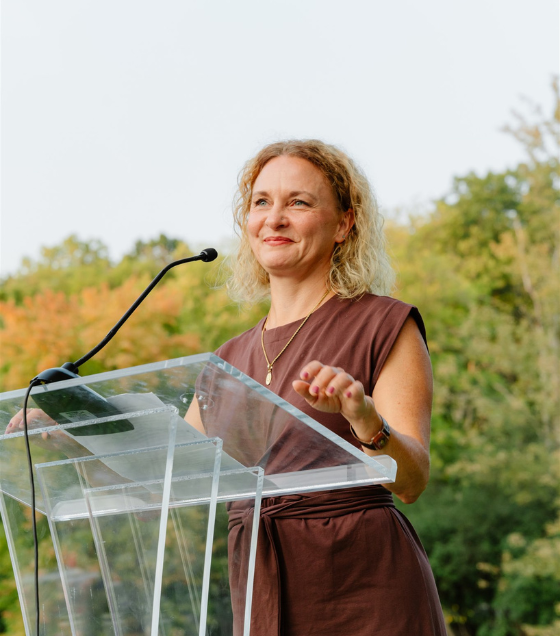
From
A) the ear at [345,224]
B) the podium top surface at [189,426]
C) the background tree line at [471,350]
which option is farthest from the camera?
the background tree line at [471,350]

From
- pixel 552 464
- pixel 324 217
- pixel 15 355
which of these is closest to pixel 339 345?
pixel 324 217

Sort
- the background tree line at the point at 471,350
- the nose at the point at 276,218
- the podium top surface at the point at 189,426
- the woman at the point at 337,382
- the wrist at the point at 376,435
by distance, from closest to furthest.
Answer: the podium top surface at the point at 189,426
the wrist at the point at 376,435
the woman at the point at 337,382
the nose at the point at 276,218
the background tree line at the point at 471,350

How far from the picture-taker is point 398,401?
4.92 feet

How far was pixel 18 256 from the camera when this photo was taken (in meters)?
11.6

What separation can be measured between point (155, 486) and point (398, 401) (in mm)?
543

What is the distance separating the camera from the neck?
1.82 m

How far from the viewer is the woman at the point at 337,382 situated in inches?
54.9

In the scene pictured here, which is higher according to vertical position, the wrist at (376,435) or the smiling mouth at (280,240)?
the smiling mouth at (280,240)

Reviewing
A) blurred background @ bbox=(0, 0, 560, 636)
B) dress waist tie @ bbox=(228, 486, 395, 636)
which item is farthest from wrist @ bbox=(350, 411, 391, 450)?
blurred background @ bbox=(0, 0, 560, 636)

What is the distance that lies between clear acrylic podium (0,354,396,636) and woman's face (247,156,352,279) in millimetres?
645

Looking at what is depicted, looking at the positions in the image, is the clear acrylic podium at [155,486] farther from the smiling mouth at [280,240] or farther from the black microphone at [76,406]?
the smiling mouth at [280,240]

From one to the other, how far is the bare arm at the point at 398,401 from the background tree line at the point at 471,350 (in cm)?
758

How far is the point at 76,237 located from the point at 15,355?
14.3 feet

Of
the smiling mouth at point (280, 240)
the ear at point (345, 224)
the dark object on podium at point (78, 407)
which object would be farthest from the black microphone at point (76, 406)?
the ear at point (345, 224)
